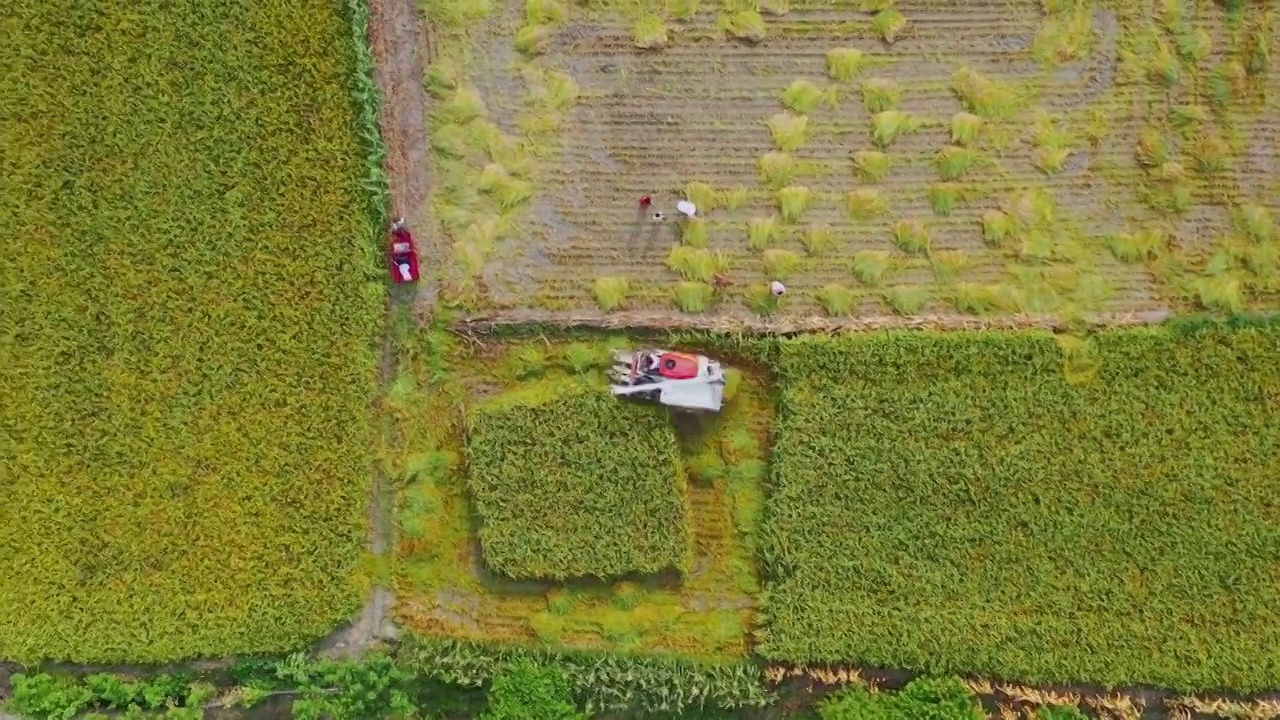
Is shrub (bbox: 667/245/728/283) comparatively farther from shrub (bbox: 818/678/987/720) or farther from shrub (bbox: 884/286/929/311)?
shrub (bbox: 818/678/987/720)

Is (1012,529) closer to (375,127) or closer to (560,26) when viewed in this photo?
(560,26)

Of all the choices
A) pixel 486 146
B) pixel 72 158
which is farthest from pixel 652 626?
pixel 72 158

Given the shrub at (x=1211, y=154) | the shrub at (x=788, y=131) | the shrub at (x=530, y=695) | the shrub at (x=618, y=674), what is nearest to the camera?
the shrub at (x=530, y=695)

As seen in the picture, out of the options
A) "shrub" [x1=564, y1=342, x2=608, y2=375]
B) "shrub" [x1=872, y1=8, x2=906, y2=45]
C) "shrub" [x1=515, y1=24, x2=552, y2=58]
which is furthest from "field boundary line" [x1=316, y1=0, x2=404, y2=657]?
"shrub" [x1=872, y1=8, x2=906, y2=45]

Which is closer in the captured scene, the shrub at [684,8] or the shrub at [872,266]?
the shrub at [872,266]

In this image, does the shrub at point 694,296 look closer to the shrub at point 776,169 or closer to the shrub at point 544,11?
the shrub at point 776,169

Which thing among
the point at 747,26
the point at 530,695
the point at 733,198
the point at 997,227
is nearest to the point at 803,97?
the point at 747,26

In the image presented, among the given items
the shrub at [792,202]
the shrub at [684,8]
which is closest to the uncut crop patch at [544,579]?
the shrub at [792,202]
